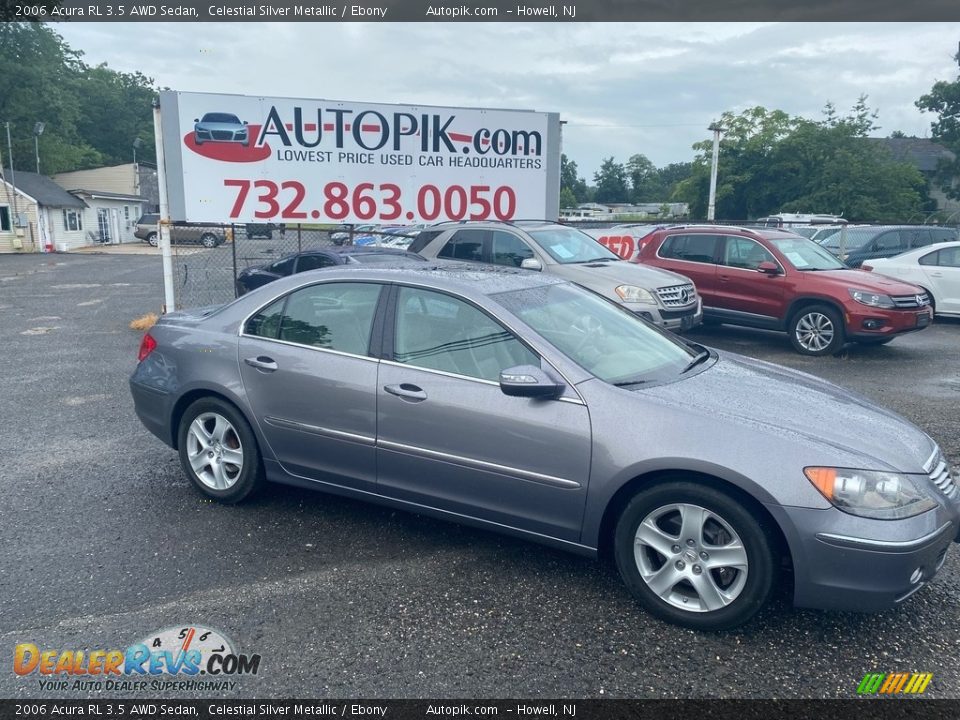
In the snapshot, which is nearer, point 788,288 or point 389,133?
point 788,288

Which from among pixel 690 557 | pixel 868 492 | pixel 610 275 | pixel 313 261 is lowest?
pixel 690 557

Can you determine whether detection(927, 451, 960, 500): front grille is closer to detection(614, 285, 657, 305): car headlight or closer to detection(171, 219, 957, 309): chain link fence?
detection(614, 285, 657, 305): car headlight

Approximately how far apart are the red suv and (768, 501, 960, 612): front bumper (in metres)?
7.31

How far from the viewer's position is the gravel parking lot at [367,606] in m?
3.01

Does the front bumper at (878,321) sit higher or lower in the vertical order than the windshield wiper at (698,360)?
lower

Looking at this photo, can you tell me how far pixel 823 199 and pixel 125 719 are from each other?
44.5 metres

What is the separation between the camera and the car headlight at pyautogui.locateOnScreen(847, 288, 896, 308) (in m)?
9.56

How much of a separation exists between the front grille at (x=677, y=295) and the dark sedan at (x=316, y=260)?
10.2 feet

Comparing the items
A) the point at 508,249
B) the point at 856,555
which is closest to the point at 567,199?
the point at 508,249

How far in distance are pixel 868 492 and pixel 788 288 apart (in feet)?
25.5

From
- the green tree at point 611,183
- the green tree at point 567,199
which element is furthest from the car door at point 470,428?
the green tree at point 611,183

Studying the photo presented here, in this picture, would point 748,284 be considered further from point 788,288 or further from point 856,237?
point 856,237

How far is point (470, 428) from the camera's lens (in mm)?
3703

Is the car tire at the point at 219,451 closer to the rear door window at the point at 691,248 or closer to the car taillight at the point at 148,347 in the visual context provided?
the car taillight at the point at 148,347
